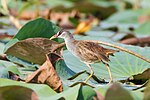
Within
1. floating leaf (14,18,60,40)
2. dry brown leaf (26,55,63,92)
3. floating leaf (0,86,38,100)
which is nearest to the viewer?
floating leaf (0,86,38,100)

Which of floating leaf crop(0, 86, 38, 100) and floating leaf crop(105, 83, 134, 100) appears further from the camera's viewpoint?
floating leaf crop(0, 86, 38, 100)

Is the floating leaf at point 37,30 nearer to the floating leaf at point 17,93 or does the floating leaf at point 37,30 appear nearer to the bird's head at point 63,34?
the bird's head at point 63,34

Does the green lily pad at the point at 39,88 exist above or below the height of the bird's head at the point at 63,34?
below

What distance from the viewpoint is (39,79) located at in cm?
137

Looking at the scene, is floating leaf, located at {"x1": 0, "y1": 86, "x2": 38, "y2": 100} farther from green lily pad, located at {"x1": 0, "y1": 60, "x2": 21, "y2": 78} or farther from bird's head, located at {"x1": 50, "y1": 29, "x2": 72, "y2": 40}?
bird's head, located at {"x1": 50, "y1": 29, "x2": 72, "y2": 40}

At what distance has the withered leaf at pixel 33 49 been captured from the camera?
150 centimetres

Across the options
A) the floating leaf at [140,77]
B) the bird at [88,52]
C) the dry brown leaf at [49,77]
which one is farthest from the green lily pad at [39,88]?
the floating leaf at [140,77]

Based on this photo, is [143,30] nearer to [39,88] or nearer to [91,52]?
[91,52]

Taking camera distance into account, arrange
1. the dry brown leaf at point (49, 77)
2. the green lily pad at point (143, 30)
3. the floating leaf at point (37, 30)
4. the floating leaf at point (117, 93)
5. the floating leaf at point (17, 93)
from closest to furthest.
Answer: the floating leaf at point (117, 93) < the floating leaf at point (17, 93) < the dry brown leaf at point (49, 77) < the floating leaf at point (37, 30) < the green lily pad at point (143, 30)

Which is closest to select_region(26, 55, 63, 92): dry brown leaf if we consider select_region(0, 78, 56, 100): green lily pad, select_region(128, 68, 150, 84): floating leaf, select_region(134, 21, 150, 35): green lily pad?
select_region(0, 78, 56, 100): green lily pad

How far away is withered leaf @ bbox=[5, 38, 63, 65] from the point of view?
4.93ft

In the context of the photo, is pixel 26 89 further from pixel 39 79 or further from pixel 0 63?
pixel 0 63

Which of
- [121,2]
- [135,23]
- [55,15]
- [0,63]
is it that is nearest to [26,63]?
[0,63]

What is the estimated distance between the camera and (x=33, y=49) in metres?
1.53
